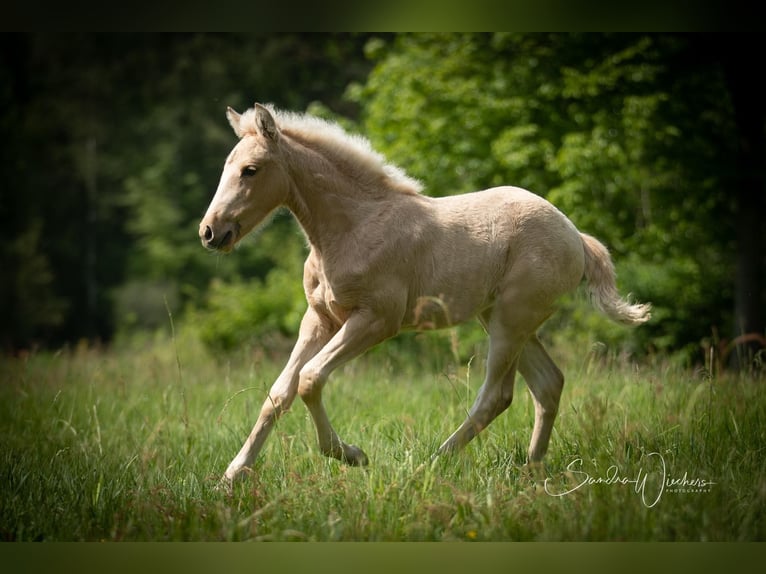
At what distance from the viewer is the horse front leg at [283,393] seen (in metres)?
4.56

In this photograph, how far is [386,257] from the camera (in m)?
4.60

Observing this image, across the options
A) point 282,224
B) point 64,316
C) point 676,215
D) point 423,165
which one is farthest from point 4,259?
point 676,215

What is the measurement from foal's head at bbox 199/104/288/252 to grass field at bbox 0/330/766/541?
0.79 metres

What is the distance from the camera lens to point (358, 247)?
4586 millimetres

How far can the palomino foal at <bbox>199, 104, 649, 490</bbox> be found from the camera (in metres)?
4.49

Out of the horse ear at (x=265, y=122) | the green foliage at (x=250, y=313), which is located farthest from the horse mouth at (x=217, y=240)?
the green foliage at (x=250, y=313)

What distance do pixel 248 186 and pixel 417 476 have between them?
6.13ft

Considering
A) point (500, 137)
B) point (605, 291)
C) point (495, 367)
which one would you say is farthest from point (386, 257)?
point (500, 137)

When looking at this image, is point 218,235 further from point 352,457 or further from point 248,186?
point 352,457

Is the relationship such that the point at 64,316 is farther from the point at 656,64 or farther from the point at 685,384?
the point at 685,384

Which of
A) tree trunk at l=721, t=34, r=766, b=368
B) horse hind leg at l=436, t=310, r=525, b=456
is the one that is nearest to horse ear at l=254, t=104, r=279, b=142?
horse hind leg at l=436, t=310, r=525, b=456

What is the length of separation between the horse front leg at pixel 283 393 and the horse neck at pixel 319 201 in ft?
1.63

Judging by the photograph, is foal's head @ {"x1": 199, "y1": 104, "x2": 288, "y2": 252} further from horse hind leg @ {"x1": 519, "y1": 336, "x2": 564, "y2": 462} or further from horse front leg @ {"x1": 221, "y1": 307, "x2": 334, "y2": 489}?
horse hind leg @ {"x1": 519, "y1": 336, "x2": 564, "y2": 462}

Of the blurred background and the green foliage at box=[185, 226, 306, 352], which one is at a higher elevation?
the blurred background
